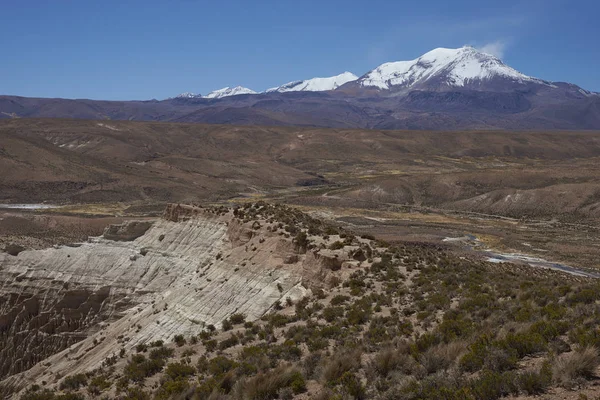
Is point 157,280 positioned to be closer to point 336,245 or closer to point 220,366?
point 336,245

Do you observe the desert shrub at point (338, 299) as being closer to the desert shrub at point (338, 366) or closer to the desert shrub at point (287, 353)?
the desert shrub at point (287, 353)

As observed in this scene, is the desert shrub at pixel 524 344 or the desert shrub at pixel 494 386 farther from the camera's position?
the desert shrub at pixel 524 344

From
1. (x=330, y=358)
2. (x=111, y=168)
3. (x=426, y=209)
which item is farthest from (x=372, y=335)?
(x=111, y=168)

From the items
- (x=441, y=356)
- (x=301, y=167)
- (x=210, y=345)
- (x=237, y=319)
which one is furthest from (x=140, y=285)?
(x=301, y=167)

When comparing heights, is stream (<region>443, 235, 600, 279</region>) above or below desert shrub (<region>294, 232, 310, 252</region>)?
below

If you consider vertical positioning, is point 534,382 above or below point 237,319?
above

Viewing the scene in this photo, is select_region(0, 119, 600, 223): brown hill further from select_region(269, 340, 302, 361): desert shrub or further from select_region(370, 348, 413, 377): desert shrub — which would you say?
select_region(370, 348, 413, 377): desert shrub

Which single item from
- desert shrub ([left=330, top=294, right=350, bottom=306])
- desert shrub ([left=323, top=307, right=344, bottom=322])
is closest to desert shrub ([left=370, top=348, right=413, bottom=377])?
desert shrub ([left=323, top=307, right=344, bottom=322])

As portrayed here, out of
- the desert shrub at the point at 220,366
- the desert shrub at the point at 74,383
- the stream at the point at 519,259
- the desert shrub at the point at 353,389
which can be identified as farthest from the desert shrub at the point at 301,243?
the stream at the point at 519,259
